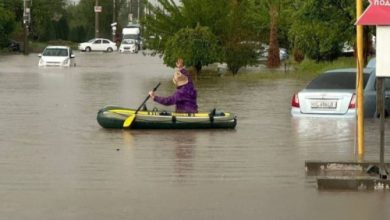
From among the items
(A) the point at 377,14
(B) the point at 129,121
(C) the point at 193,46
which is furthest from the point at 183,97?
(C) the point at 193,46

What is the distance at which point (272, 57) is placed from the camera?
5259 centimetres

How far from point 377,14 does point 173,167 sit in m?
3.90

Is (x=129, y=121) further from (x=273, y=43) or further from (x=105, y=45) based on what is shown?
(x=105, y=45)

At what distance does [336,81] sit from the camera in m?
22.4

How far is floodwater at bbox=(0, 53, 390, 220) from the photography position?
1084 centimetres

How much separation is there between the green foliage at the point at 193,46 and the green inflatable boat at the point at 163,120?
24169 mm

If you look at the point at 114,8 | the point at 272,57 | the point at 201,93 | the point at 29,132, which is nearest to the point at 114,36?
the point at 114,8

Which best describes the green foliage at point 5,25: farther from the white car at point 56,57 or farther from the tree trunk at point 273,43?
the tree trunk at point 273,43

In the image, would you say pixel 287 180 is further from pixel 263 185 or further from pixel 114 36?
pixel 114 36

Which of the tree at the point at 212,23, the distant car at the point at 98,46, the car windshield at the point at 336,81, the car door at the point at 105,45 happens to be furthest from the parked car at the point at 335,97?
the car door at the point at 105,45

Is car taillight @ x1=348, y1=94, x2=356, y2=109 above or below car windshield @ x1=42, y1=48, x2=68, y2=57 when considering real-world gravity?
below

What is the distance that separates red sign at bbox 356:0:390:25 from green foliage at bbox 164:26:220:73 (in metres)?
31.7

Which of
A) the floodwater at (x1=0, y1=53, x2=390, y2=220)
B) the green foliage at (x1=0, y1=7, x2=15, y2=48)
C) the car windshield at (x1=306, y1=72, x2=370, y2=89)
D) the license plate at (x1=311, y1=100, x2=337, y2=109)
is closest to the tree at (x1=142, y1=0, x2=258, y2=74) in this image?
the floodwater at (x1=0, y1=53, x2=390, y2=220)

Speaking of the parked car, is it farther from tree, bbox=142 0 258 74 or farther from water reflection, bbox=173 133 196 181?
tree, bbox=142 0 258 74
